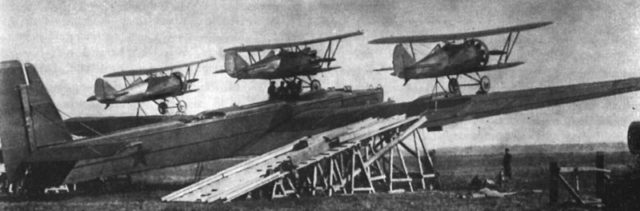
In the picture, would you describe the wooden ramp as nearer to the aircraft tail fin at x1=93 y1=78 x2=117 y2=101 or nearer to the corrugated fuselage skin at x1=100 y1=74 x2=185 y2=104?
the corrugated fuselage skin at x1=100 y1=74 x2=185 y2=104

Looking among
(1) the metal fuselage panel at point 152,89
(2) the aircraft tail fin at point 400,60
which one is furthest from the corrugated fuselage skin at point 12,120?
(2) the aircraft tail fin at point 400,60

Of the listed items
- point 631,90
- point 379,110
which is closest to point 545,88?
point 631,90

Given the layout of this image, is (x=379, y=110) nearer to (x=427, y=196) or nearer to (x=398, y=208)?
(x=427, y=196)

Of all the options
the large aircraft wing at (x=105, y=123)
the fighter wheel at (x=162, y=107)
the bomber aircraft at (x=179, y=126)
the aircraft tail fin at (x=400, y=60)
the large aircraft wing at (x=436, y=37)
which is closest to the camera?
the bomber aircraft at (x=179, y=126)

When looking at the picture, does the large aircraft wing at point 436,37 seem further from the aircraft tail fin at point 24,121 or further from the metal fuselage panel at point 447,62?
the aircraft tail fin at point 24,121

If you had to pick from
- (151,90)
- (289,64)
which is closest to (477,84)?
(289,64)

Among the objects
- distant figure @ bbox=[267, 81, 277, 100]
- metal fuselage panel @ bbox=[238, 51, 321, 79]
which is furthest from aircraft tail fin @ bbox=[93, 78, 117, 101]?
distant figure @ bbox=[267, 81, 277, 100]

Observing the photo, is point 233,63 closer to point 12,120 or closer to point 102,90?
point 102,90
